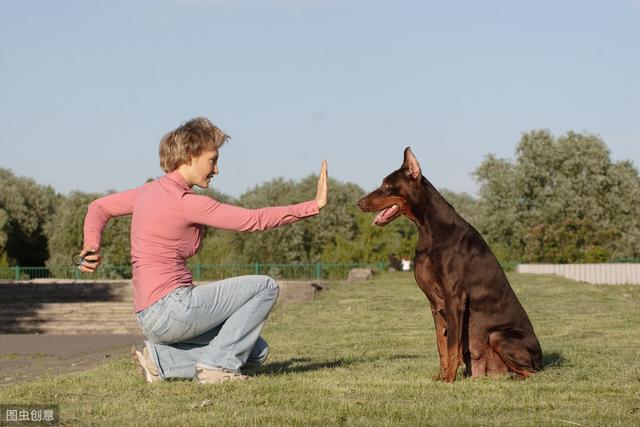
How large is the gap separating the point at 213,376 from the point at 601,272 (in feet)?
118

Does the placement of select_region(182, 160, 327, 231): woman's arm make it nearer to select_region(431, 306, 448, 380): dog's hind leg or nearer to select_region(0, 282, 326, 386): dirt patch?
select_region(431, 306, 448, 380): dog's hind leg

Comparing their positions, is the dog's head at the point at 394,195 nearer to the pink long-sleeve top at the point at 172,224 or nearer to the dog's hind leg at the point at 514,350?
the pink long-sleeve top at the point at 172,224

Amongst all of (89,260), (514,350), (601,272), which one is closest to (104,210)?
(89,260)

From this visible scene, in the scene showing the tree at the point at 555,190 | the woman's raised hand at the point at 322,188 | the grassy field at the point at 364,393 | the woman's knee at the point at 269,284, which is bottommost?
the grassy field at the point at 364,393

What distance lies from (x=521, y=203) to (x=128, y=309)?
44.7m

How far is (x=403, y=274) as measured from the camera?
1435 inches

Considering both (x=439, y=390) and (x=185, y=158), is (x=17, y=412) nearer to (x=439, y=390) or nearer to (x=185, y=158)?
(x=185, y=158)

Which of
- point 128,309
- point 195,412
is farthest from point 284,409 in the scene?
A: point 128,309

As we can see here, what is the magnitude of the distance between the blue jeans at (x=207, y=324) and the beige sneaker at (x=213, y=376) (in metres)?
0.04

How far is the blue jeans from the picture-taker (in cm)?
713

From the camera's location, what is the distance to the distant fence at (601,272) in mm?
40281

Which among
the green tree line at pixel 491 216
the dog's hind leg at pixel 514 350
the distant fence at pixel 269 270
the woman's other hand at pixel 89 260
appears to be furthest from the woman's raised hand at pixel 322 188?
the green tree line at pixel 491 216

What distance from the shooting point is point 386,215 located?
765 centimetres

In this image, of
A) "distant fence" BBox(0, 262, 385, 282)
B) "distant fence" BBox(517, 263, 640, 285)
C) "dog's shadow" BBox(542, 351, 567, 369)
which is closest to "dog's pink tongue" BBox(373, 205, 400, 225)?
"dog's shadow" BBox(542, 351, 567, 369)
